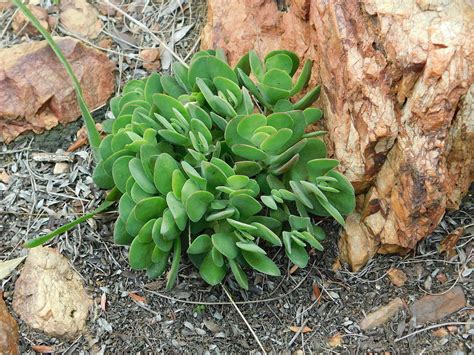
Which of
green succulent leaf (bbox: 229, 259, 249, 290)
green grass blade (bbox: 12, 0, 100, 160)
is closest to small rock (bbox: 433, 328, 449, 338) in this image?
green succulent leaf (bbox: 229, 259, 249, 290)

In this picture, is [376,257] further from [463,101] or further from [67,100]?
[67,100]

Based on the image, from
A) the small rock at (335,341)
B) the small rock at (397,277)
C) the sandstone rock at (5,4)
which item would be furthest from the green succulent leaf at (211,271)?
the sandstone rock at (5,4)

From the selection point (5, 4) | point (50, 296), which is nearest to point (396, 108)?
point (50, 296)

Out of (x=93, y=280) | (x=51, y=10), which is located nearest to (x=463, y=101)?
(x=93, y=280)

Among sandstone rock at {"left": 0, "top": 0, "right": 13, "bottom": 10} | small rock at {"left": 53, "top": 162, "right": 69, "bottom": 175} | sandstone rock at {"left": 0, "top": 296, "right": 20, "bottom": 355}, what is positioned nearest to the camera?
sandstone rock at {"left": 0, "top": 296, "right": 20, "bottom": 355}

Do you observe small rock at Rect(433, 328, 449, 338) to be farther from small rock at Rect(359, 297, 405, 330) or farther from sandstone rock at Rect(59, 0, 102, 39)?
sandstone rock at Rect(59, 0, 102, 39)

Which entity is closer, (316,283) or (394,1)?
(394,1)

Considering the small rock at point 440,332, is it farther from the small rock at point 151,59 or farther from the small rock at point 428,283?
the small rock at point 151,59
